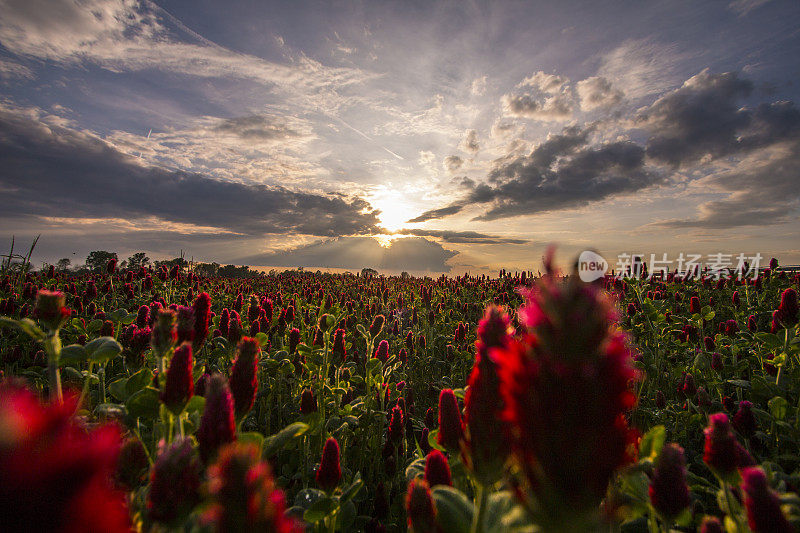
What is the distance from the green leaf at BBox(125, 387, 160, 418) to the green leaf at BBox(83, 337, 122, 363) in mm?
494

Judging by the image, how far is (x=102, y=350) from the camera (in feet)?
7.41

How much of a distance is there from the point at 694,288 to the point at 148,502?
53.8ft

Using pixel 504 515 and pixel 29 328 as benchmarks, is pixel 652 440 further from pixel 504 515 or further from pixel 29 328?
pixel 29 328

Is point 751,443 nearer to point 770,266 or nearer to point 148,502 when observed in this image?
point 148,502

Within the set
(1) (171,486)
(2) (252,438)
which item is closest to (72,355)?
(2) (252,438)

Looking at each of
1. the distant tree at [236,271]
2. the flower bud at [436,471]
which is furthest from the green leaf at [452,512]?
the distant tree at [236,271]

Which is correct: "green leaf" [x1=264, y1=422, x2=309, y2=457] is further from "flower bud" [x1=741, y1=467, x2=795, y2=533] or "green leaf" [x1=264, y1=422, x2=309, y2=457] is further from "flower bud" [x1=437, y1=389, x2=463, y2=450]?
"flower bud" [x1=741, y1=467, x2=795, y2=533]

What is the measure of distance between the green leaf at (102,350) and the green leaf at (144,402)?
1.62ft

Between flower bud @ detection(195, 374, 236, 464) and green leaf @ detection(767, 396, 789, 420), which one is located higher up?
flower bud @ detection(195, 374, 236, 464)

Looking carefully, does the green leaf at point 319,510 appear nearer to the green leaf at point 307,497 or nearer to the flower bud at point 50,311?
the green leaf at point 307,497

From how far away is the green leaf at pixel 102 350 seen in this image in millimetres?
2209

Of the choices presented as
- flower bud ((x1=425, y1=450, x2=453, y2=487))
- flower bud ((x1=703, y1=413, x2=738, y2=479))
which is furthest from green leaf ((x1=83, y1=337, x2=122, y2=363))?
flower bud ((x1=703, y1=413, x2=738, y2=479))

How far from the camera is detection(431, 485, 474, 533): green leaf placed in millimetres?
1173

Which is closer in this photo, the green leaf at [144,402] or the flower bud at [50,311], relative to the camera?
the green leaf at [144,402]
